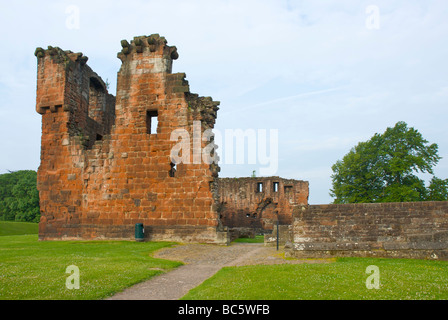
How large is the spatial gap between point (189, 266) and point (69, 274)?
3611 mm

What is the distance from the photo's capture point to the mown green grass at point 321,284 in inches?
248

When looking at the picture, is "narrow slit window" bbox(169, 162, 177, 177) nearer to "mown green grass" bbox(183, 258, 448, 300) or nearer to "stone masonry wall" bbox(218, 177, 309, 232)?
"mown green grass" bbox(183, 258, 448, 300)

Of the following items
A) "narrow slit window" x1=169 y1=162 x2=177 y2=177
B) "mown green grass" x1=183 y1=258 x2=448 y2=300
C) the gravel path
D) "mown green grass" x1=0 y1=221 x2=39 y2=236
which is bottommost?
"mown green grass" x1=0 y1=221 x2=39 y2=236

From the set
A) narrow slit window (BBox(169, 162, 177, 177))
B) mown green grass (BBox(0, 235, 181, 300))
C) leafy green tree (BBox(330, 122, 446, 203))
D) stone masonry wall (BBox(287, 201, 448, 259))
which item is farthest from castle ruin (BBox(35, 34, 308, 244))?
leafy green tree (BBox(330, 122, 446, 203))

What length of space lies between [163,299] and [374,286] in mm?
3958

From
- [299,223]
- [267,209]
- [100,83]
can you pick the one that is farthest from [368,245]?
[267,209]

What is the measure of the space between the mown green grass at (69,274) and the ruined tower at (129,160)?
3.97m

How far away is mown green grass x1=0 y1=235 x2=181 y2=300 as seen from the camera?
6848 millimetres

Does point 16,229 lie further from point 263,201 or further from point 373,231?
point 373,231

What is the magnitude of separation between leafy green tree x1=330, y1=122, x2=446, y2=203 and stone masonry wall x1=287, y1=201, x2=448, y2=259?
2084 centimetres

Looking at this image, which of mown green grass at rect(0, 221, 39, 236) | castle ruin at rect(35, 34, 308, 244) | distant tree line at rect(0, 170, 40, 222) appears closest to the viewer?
castle ruin at rect(35, 34, 308, 244)

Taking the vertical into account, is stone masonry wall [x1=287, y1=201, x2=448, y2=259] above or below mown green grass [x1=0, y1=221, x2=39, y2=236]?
above

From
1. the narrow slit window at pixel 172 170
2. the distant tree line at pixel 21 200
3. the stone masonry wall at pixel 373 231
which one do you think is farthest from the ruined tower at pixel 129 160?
the distant tree line at pixel 21 200

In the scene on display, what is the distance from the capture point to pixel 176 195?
57.0 ft
